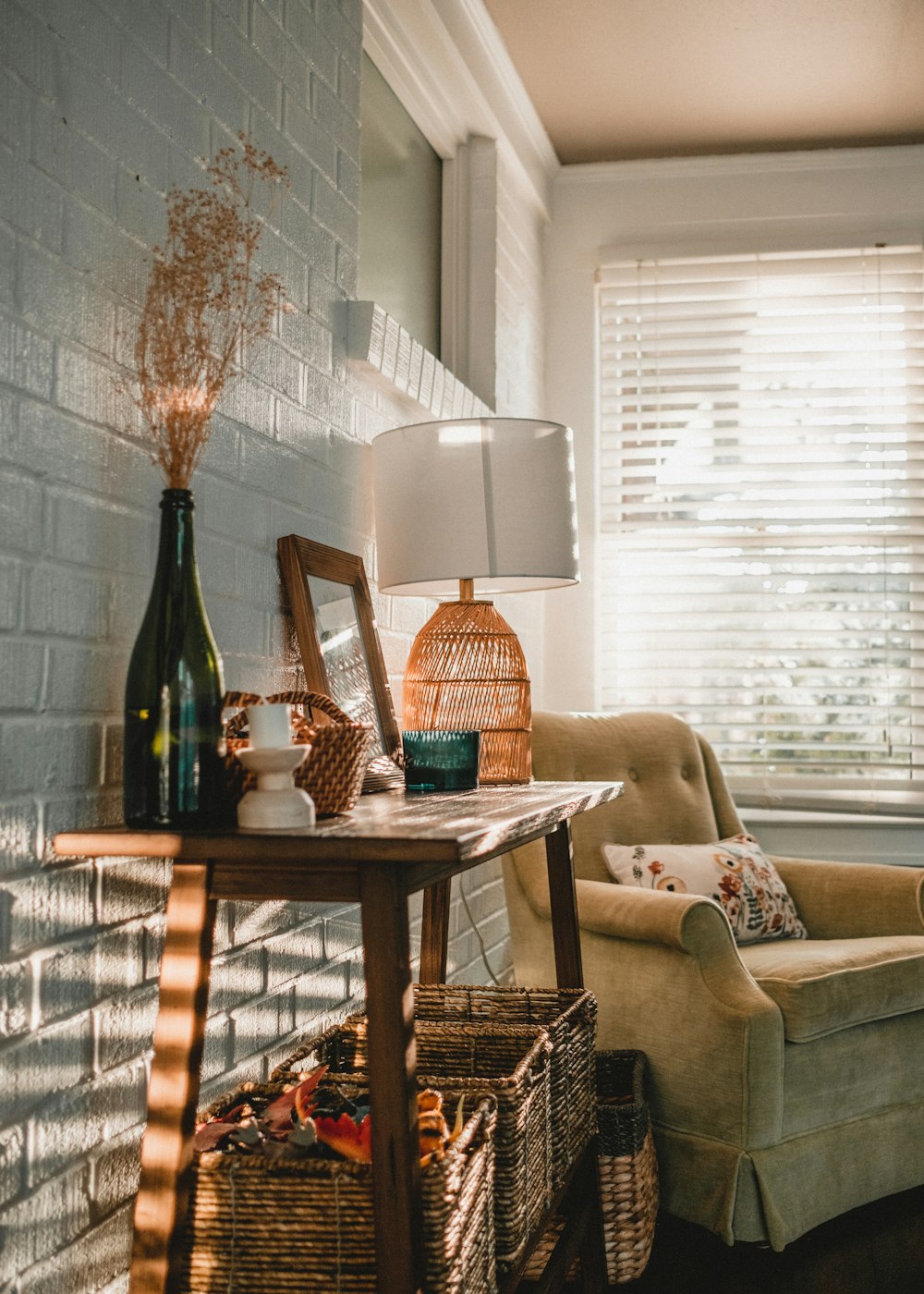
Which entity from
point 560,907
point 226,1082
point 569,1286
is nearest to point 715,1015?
point 560,907

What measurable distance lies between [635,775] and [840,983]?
0.84m

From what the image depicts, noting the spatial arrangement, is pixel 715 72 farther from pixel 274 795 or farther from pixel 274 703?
pixel 274 795

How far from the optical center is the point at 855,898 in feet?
8.82

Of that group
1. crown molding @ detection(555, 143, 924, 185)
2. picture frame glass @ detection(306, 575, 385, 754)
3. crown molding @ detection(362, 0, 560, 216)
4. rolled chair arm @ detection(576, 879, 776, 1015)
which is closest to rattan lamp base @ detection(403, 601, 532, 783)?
picture frame glass @ detection(306, 575, 385, 754)

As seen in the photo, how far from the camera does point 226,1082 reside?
155 cm

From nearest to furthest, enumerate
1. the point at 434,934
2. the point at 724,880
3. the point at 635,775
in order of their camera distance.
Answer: the point at 434,934 → the point at 724,880 → the point at 635,775

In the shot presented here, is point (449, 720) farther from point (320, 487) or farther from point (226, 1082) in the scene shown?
point (226, 1082)

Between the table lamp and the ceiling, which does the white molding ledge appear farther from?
the ceiling

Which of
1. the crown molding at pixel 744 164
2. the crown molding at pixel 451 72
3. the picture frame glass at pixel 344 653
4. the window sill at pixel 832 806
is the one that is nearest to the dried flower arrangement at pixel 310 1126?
the picture frame glass at pixel 344 653

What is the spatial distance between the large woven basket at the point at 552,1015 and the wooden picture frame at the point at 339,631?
0.40 meters

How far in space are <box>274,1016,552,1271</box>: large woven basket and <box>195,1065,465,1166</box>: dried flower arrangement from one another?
0.06 m

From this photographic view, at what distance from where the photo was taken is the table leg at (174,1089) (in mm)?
1135

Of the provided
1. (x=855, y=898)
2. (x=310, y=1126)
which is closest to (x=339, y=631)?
(x=310, y=1126)

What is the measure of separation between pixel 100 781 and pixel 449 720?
0.90m
